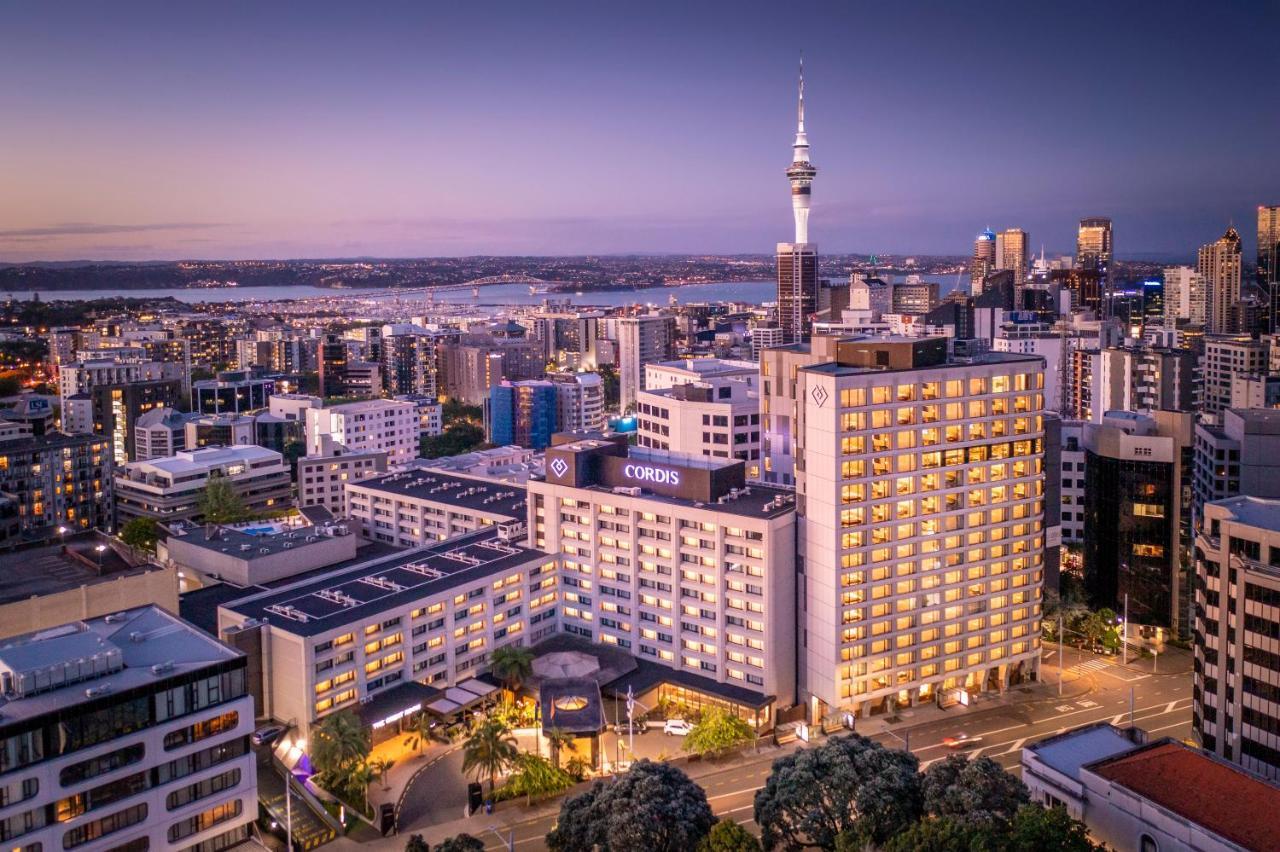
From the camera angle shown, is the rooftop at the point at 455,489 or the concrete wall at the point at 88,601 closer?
the concrete wall at the point at 88,601

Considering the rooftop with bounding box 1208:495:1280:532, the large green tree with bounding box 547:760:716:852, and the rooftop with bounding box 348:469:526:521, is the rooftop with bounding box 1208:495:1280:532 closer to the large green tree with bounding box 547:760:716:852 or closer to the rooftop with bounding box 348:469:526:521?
the large green tree with bounding box 547:760:716:852

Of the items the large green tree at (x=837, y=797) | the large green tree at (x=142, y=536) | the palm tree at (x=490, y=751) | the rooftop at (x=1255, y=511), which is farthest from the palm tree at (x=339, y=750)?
the large green tree at (x=142, y=536)

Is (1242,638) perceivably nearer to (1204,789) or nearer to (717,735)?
(1204,789)

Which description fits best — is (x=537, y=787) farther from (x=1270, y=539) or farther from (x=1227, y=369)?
(x=1227, y=369)

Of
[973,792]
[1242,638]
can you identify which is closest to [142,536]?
[973,792]

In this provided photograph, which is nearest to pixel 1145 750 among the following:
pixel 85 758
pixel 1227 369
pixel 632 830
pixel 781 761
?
pixel 781 761

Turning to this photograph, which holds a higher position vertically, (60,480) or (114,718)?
(60,480)

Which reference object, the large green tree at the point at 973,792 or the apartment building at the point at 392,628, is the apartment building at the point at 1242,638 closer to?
the large green tree at the point at 973,792
